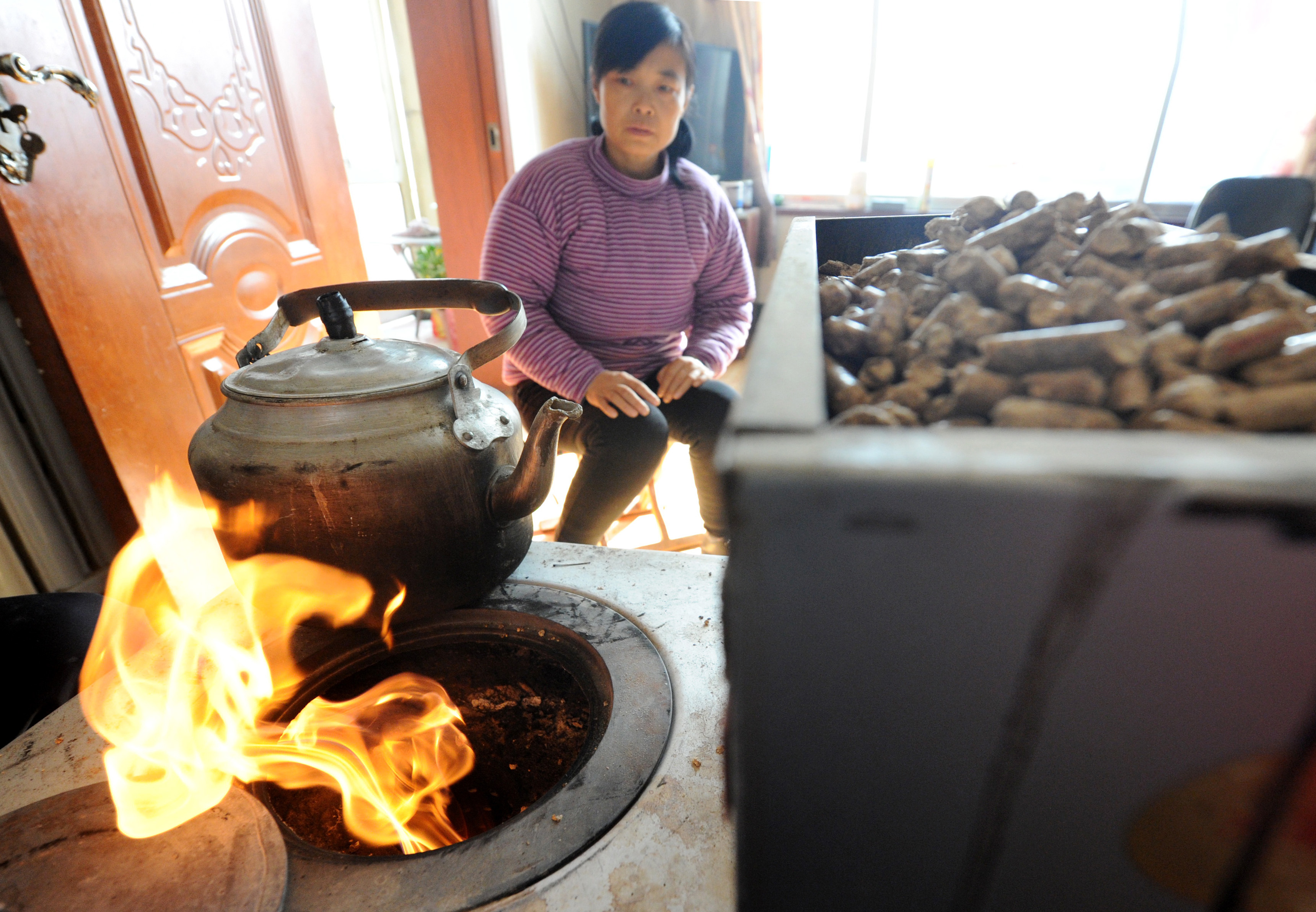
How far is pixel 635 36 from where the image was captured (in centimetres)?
135

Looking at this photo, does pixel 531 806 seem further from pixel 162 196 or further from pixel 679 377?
pixel 162 196

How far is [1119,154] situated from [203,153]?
14.7ft

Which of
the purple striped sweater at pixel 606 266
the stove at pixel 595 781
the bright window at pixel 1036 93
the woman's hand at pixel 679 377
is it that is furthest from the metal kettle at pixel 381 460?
the bright window at pixel 1036 93

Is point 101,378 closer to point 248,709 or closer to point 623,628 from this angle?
point 248,709

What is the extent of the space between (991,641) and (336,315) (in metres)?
0.77

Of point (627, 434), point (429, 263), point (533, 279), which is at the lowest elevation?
point (429, 263)

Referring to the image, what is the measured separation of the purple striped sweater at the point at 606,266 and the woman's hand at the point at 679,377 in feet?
0.27

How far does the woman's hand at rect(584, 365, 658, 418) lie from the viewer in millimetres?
1337

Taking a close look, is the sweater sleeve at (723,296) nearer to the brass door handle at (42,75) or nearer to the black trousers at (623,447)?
the black trousers at (623,447)

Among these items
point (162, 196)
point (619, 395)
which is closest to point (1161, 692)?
point (619, 395)

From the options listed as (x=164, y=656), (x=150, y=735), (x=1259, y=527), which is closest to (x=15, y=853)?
(x=150, y=735)

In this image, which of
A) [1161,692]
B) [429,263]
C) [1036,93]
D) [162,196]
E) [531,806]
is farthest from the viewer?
[429,263]

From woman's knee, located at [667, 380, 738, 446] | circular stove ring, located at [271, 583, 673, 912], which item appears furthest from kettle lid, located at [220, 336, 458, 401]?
woman's knee, located at [667, 380, 738, 446]

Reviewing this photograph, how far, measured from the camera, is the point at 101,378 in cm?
105
